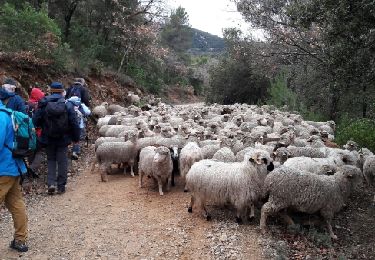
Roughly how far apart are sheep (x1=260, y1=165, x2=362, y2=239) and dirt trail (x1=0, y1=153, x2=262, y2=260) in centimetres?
65

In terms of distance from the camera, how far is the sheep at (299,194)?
23.4 ft

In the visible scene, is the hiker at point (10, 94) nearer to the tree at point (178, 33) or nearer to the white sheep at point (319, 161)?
the white sheep at point (319, 161)

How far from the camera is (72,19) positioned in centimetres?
2617

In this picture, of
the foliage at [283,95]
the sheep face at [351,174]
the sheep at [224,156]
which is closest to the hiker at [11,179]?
the sheep at [224,156]

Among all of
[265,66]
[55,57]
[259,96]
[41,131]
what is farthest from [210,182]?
[259,96]

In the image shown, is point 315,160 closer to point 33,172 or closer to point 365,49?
point 365,49

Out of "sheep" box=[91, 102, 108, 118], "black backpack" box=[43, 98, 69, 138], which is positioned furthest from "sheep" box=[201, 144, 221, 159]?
"sheep" box=[91, 102, 108, 118]

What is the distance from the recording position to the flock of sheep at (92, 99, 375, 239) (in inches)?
285

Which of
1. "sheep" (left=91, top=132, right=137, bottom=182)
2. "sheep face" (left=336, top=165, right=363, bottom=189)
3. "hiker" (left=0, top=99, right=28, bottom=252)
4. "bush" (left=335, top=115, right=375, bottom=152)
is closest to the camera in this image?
"hiker" (left=0, top=99, right=28, bottom=252)

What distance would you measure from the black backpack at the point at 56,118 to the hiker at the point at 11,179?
254 cm

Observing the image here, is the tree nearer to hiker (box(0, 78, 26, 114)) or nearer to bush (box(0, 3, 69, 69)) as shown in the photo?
bush (box(0, 3, 69, 69))

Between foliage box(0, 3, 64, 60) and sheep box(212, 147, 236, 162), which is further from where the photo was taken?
foliage box(0, 3, 64, 60)

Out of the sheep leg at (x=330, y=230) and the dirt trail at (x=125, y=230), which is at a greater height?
the sheep leg at (x=330, y=230)

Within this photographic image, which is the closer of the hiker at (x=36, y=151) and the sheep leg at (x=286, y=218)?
the sheep leg at (x=286, y=218)
